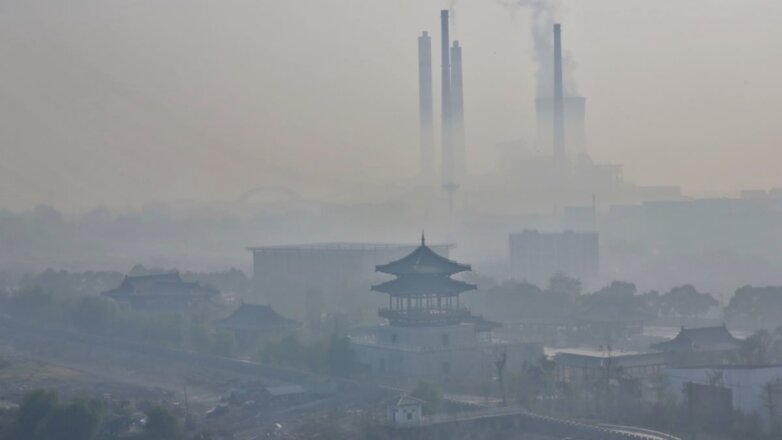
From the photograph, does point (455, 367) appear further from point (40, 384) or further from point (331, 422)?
point (40, 384)

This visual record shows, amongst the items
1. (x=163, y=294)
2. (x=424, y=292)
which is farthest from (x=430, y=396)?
(x=163, y=294)

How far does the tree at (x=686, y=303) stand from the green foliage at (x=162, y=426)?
700 inches

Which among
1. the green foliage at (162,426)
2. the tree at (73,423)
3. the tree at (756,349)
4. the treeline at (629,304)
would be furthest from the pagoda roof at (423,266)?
the tree at (73,423)

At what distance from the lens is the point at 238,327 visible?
33.1m

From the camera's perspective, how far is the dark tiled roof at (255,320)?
109 ft

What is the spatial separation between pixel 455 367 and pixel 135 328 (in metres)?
10.5

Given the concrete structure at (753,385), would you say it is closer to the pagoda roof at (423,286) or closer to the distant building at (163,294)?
the pagoda roof at (423,286)

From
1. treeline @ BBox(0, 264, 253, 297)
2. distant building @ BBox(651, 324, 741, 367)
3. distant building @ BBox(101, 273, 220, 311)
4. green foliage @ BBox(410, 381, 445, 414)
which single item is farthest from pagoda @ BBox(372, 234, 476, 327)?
treeline @ BBox(0, 264, 253, 297)

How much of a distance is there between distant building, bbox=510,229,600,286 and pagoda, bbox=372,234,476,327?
76.4ft

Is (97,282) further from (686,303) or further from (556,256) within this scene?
(686,303)

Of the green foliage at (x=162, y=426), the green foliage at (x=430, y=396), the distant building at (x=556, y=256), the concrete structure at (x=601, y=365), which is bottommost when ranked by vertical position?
the green foliage at (x=162, y=426)

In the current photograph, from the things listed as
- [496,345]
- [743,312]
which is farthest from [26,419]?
[743,312]

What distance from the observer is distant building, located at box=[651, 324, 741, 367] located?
27.0 metres

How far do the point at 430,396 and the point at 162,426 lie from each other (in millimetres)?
4446
